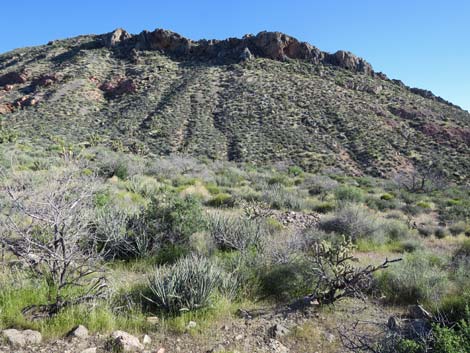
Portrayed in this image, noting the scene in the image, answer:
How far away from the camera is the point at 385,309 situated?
4.60 meters

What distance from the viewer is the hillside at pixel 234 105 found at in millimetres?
30781

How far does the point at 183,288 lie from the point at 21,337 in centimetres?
169

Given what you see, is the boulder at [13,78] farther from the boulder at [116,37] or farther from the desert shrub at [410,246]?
the desert shrub at [410,246]

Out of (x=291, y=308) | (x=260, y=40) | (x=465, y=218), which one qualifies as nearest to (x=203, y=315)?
(x=291, y=308)

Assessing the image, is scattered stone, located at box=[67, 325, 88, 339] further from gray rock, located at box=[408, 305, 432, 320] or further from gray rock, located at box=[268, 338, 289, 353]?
gray rock, located at box=[408, 305, 432, 320]

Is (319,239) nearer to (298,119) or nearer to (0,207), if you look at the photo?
(0,207)

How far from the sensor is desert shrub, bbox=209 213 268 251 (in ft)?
19.9

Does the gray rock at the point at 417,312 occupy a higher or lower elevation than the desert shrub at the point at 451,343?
lower

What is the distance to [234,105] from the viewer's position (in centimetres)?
3825

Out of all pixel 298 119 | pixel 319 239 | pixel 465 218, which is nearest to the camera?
pixel 319 239

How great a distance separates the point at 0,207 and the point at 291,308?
4409 millimetres

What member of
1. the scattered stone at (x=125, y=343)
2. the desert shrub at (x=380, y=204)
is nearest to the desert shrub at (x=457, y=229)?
the desert shrub at (x=380, y=204)

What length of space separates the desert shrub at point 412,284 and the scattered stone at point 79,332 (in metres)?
3.97

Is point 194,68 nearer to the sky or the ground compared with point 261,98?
nearer to the sky
